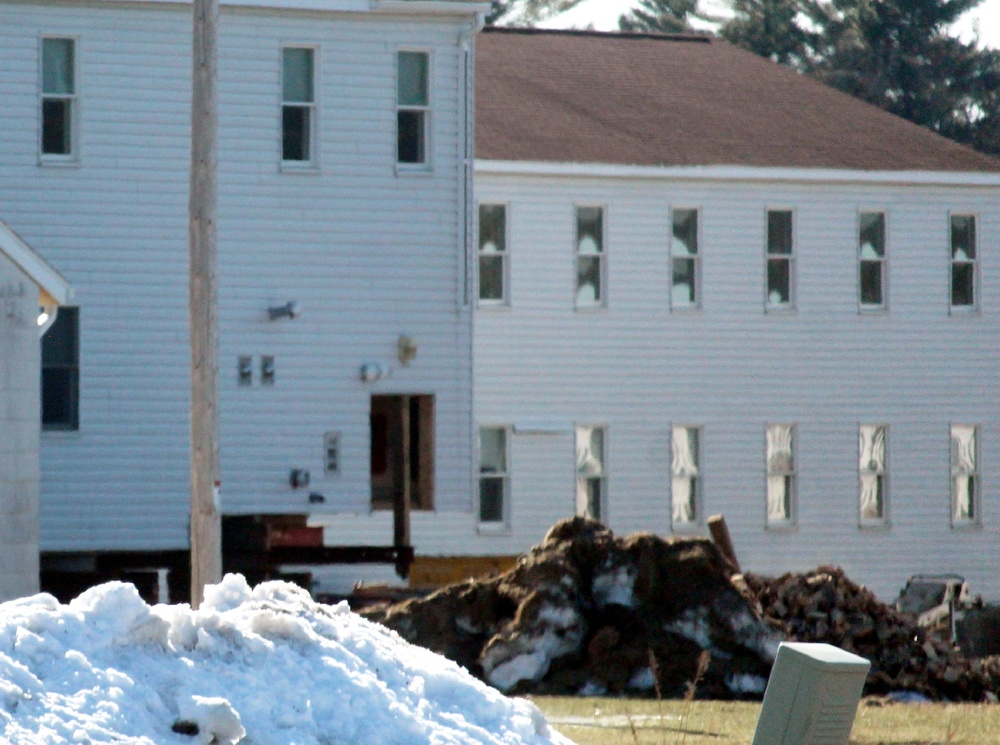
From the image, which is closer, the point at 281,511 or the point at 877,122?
the point at 281,511

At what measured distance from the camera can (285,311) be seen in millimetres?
25422

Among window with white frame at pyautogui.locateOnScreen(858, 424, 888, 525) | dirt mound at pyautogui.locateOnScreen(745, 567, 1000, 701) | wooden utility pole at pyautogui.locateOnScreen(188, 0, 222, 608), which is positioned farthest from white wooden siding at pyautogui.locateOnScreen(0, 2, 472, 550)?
window with white frame at pyautogui.locateOnScreen(858, 424, 888, 525)

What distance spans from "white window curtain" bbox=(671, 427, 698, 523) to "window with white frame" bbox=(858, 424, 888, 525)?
2965 mm

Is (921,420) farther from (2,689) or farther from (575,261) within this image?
(2,689)

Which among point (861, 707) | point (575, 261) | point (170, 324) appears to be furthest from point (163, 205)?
point (861, 707)

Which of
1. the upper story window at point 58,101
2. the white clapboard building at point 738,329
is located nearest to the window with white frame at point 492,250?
the white clapboard building at point 738,329

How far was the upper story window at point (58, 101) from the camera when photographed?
25078 mm

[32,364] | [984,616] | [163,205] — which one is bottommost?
[984,616]

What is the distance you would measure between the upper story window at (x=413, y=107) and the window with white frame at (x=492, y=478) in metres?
5.91

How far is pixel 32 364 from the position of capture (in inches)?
829

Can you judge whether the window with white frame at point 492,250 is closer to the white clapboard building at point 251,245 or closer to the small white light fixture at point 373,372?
the white clapboard building at point 251,245

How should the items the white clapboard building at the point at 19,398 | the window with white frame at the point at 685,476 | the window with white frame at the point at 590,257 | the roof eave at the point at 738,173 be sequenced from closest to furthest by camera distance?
the white clapboard building at the point at 19,398 < the roof eave at the point at 738,173 < the window with white frame at the point at 590,257 < the window with white frame at the point at 685,476

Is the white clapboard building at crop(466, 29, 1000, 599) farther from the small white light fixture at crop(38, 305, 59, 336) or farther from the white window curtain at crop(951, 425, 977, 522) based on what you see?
the small white light fixture at crop(38, 305, 59, 336)

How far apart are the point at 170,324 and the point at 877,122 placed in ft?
51.0
